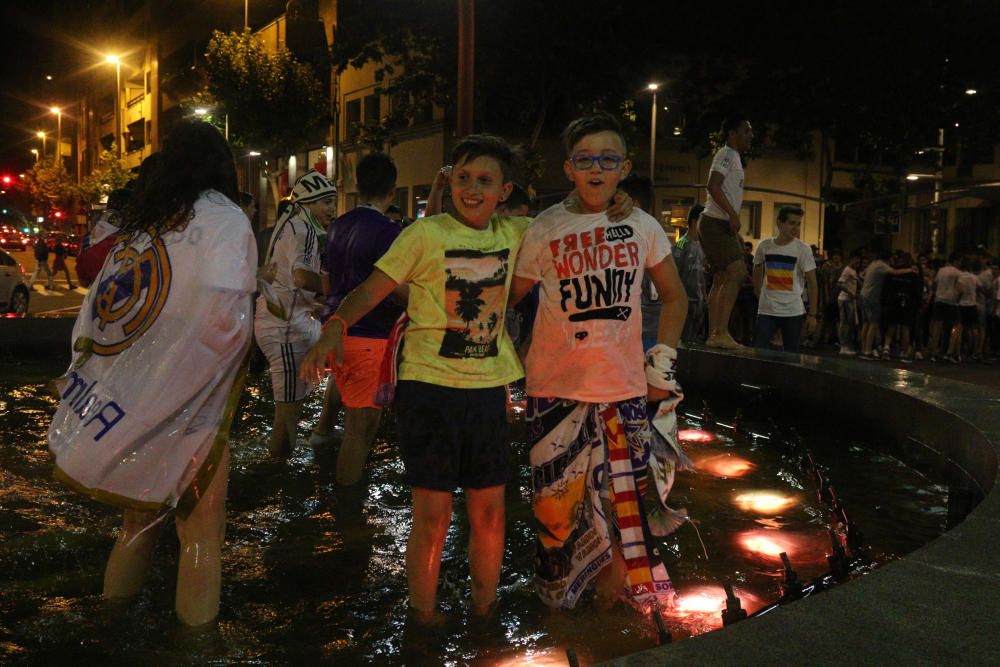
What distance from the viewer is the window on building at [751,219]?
42750 millimetres

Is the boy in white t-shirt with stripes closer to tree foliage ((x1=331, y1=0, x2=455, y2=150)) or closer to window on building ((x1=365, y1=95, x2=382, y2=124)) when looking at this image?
tree foliage ((x1=331, y1=0, x2=455, y2=150))

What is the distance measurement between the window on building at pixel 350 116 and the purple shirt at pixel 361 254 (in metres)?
38.3

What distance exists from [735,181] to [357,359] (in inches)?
190

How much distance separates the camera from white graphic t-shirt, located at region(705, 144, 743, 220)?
9.26 meters

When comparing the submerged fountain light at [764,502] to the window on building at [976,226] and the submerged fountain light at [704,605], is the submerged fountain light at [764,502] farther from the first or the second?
the window on building at [976,226]

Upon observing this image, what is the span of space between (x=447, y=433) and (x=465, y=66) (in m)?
7.56

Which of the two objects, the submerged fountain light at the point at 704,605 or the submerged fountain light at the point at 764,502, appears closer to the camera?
the submerged fountain light at the point at 704,605

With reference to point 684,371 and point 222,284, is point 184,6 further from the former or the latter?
point 222,284

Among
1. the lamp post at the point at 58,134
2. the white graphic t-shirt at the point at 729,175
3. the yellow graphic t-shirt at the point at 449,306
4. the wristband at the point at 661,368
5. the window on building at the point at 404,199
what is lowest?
the wristband at the point at 661,368

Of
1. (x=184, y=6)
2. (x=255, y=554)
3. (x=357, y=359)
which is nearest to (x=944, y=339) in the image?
(x=357, y=359)

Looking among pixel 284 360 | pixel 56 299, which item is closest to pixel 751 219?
pixel 56 299

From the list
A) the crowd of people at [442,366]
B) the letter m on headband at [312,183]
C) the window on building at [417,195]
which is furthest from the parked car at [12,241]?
the crowd of people at [442,366]

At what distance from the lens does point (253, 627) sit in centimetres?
379

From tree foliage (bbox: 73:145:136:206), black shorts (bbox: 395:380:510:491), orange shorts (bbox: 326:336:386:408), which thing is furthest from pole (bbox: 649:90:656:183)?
tree foliage (bbox: 73:145:136:206)
